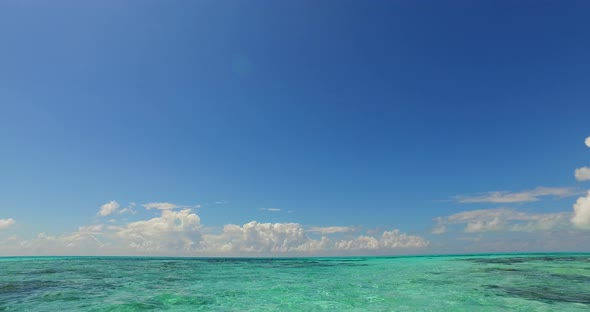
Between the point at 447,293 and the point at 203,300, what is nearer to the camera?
the point at 203,300

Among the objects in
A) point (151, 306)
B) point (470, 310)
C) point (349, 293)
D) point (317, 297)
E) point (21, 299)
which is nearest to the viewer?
point (470, 310)

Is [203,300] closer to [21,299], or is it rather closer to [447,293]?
[21,299]

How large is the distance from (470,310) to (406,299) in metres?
3.65

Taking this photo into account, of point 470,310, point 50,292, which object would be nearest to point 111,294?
point 50,292

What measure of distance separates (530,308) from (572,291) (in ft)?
24.9

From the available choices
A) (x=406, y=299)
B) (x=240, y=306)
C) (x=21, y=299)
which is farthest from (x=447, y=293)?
(x=21, y=299)

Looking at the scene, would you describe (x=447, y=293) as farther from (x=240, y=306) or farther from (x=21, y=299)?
(x=21, y=299)

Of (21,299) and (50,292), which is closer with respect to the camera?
(21,299)

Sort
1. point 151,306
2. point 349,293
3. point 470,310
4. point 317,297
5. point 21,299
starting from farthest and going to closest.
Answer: point 349,293 → point 317,297 → point 21,299 → point 151,306 → point 470,310

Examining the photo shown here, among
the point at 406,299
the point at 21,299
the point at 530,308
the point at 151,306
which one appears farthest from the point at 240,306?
the point at 530,308

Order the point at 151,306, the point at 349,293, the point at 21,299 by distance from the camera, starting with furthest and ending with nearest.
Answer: the point at 349,293 < the point at 21,299 < the point at 151,306

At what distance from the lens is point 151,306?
623 inches

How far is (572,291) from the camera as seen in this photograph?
64.1ft

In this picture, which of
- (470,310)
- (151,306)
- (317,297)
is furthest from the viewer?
(317,297)
